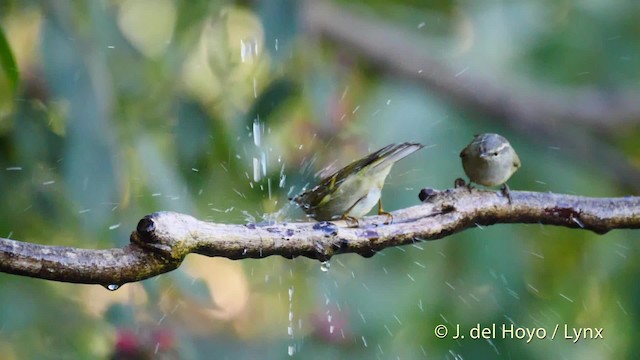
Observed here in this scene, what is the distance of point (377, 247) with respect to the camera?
7.02 feet

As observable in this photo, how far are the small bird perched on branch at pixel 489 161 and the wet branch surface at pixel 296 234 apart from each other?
0.32 metres

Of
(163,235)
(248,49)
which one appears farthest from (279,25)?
(163,235)

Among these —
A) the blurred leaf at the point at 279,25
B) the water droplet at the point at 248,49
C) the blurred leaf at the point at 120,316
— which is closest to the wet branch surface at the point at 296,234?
the blurred leaf at the point at 279,25

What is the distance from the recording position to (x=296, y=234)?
199 cm

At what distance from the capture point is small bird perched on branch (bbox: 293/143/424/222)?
96.5 inches

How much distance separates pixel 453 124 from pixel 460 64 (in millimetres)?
751

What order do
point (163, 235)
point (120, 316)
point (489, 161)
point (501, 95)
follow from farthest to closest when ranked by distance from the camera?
1. point (501, 95)
2. point (120, 316)
3. point (489, 161)
4. point (163, 235)

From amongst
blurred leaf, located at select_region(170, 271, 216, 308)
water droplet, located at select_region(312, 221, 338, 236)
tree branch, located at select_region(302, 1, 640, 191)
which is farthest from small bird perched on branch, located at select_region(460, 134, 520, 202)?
tree branch, located at select_region(302, 1, 640, 191)

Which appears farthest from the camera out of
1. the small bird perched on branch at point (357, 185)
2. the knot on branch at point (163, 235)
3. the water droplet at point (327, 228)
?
the small bird perched on branch at point (357, 185)

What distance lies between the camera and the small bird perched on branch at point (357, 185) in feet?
8.04

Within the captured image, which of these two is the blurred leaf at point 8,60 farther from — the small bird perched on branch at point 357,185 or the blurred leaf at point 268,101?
the blurred leaf at point 268,101

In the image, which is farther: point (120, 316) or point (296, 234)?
point (120, 316)

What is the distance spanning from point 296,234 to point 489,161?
3.23ft

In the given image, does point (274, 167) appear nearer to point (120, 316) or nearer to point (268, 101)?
point (268, 101)
